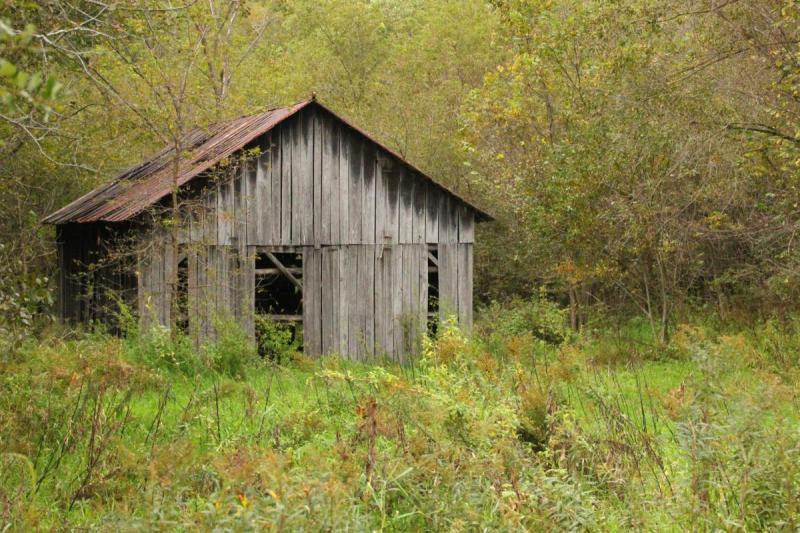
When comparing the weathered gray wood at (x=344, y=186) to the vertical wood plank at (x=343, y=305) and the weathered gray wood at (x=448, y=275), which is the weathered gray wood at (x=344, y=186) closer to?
the vertical wood plank at (x=343, y=305)

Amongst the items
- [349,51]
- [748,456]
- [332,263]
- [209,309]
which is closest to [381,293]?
[332,263]

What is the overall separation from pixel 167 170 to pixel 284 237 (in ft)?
7.99

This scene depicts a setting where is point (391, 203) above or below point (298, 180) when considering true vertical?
below

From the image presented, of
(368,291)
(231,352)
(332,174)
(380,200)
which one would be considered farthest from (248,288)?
(380,200)

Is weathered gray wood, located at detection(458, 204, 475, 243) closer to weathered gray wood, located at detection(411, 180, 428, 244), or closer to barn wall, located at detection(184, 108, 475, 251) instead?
barn wall, located at detection(184, 108, 475, 251)

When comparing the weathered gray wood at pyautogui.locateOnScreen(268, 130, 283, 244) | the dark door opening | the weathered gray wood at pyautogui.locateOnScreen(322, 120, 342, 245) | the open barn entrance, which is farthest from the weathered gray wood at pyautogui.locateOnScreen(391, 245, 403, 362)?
the dark door opening

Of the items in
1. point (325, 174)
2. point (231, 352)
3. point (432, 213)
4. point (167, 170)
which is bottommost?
point (231, 352)

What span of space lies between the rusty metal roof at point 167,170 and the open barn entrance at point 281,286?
192 centimetres

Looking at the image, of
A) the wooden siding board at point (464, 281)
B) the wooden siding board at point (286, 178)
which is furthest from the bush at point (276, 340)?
the wooden siding board at point (464, 281)

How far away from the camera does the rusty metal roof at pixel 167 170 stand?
14.2 meters

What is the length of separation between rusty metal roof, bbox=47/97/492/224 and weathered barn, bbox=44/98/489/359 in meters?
0.06

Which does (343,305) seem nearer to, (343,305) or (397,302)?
(343,305)

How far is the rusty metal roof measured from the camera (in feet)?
46.5

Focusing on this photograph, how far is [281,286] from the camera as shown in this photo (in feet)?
64.2
